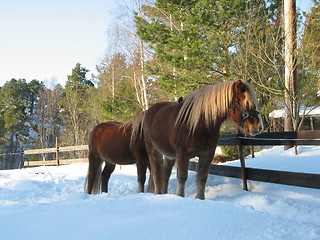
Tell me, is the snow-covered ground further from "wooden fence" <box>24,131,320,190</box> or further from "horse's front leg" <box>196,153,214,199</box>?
"wooden fence" <box>24,131,320,190</box>

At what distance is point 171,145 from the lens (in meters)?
4.09

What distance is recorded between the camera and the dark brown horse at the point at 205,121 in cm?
357

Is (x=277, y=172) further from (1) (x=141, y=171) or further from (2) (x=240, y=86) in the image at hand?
(1) (x=141, y=171)

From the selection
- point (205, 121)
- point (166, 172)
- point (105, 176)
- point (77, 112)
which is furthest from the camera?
point (77, 112)

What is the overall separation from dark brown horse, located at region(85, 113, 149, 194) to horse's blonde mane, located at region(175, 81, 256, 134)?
134 cm

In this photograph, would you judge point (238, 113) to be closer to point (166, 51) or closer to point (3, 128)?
point (166, 51)

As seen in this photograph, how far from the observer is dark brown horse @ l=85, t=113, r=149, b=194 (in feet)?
16.6

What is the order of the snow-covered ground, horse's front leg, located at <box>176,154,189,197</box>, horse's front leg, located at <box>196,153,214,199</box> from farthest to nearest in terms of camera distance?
horse's front leg, located at <box>196,153,214,199</box> → horse's front leg, located at <box>176,154,189,197</box> → the snow-covered ground

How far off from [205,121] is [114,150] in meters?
2.31

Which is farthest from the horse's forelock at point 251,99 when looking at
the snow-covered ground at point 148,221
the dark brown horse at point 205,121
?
the snow-covered ground at point 148,221

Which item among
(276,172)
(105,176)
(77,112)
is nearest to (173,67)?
(105,176)

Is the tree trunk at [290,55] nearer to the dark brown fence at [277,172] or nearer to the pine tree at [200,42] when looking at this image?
the pine tree at [200,42]

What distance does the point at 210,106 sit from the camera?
3766 millimetres

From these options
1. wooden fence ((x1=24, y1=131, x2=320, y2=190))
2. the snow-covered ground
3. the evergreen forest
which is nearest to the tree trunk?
the evergreen forest
